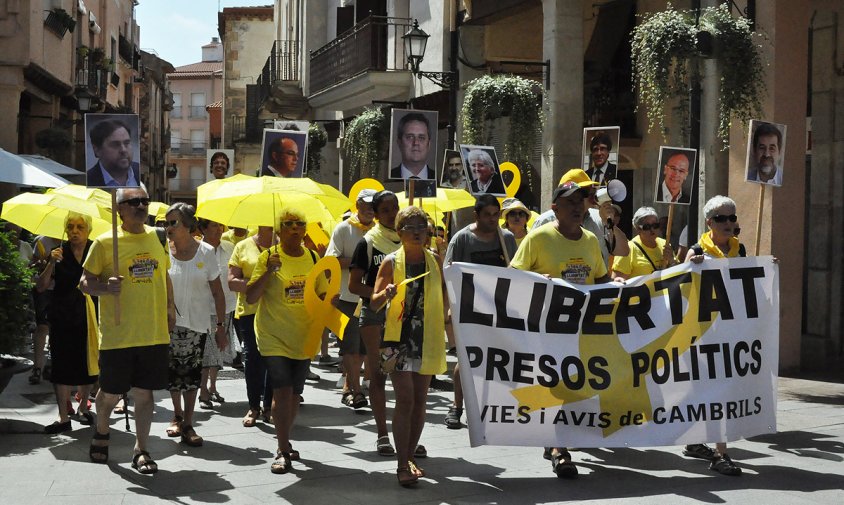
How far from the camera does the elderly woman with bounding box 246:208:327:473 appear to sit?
806 cm

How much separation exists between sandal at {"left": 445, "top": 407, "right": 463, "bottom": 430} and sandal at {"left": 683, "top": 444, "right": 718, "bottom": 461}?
2.04 m

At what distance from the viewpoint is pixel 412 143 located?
1108cm

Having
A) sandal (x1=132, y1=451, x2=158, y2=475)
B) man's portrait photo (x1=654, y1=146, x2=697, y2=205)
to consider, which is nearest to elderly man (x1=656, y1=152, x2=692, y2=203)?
man's portrait photo (x1=654, y1=146, x2=697, y2=205)

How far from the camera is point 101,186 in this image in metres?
8.31

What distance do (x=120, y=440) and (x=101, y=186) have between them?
2064 millimetres

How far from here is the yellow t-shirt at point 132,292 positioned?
316 inches

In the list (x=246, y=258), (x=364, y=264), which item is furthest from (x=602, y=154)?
(x=364, y=264)

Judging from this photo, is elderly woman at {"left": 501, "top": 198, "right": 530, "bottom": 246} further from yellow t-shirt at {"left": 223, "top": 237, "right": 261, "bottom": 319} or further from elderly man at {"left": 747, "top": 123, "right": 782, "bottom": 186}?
yellow t-shirt at {"left": 223, "top": 237, "right": 261, "bottom": 319}

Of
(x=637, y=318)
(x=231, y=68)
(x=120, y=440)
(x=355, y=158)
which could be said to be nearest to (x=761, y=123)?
(x=637, y=318)

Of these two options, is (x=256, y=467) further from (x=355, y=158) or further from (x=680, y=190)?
(x=355, y=158)

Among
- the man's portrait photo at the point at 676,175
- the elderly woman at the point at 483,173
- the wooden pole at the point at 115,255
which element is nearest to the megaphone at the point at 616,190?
the elderly woman at the point at 483,173

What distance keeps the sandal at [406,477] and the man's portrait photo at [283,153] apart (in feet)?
17.6

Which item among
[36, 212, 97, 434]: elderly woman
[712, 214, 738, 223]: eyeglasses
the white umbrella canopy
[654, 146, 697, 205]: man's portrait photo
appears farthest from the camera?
the white umbrella canopy

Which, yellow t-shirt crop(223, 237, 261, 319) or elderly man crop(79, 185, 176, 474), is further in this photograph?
yellow t-shirt crop(223, 237, 261, 319)
